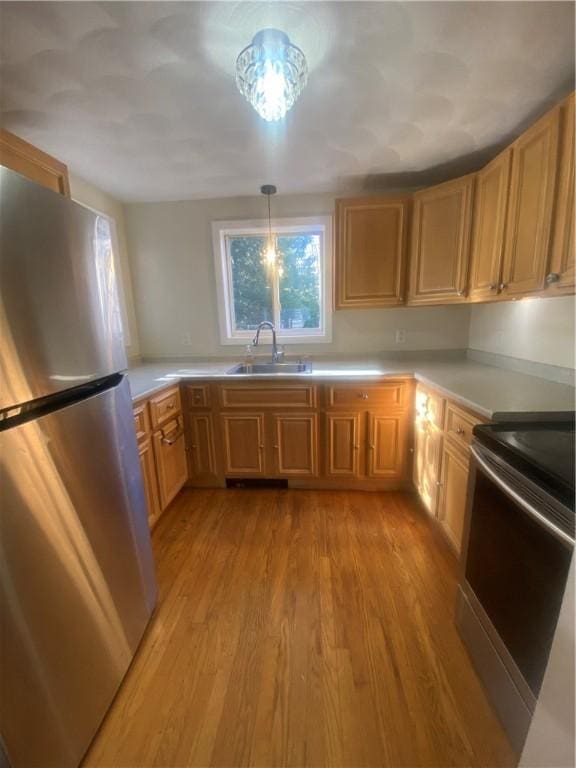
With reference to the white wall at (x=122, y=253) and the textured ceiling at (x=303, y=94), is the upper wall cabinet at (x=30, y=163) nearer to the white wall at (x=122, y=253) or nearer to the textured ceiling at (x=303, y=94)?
the textured ceiling at (x=303, y=94)

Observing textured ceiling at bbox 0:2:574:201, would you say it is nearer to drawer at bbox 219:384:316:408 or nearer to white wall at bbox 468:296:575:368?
white wall at bbox 468:296:575:368

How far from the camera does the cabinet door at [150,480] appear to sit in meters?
1.85

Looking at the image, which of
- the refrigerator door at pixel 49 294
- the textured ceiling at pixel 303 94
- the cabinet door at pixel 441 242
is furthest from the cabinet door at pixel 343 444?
the textured ceiling at pixel 303 94

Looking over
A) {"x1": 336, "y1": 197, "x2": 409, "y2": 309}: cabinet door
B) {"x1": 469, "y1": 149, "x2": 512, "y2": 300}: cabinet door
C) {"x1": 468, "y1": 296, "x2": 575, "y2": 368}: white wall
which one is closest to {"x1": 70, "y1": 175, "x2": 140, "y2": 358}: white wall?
{"x1": 336, "y1": 197, "x2": 409, "y2": 309}: cabinet door

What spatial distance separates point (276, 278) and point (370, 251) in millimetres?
828

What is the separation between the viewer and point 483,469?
3.78 feet

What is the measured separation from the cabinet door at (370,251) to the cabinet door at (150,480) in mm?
1687

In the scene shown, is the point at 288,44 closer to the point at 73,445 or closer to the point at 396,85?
the point at 396,85

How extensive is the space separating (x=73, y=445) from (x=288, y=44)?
1500 millimetres

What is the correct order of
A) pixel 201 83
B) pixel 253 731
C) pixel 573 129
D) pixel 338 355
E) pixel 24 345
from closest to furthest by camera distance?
pixel 24 345, pixel 253 731, pixel 573 129, pixel 201 83, pixel 338 355

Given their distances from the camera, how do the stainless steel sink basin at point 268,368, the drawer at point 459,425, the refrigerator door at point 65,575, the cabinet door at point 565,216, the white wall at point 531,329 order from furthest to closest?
the stainless steel sink basin at point 268,368 → the white wall at point 531,329 → the drawer at point 459,425 → the cabinet door at point 565,216 → the refrigerator door at point 65,575

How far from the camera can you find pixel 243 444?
95.5 inches

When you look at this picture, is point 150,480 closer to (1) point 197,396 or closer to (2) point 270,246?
(1) point 197,396

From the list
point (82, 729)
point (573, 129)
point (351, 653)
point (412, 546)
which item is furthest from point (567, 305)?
point (82, 729)
